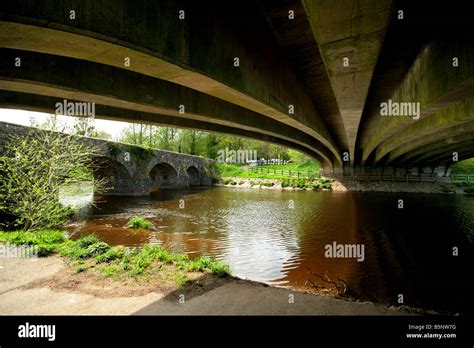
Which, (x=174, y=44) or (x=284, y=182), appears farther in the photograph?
(x=284, y=182)

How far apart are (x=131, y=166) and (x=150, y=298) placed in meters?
22.8

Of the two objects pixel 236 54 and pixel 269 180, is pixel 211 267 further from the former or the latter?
pixel 269 180

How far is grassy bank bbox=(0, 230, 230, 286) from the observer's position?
6266 millimetres

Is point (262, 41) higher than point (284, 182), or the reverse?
point (262, 41)

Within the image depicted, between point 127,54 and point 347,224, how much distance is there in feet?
45.1

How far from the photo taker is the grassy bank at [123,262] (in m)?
6.27

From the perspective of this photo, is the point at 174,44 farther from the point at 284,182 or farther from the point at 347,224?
the point at 284,182

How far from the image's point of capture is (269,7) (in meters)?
4.64

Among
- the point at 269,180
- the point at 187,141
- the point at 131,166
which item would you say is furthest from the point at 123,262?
the point at 187,141

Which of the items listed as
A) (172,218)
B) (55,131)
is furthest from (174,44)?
(172,218)

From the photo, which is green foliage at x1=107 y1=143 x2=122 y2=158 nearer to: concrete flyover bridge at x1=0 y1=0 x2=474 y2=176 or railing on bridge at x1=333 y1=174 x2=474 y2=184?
concrete flyover bridge at x1=0 y1=0 x2=474 y2=176

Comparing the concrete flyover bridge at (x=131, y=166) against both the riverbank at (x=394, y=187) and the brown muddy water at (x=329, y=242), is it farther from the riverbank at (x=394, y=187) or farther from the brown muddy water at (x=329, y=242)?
the riverbank at (x=394, y=187)

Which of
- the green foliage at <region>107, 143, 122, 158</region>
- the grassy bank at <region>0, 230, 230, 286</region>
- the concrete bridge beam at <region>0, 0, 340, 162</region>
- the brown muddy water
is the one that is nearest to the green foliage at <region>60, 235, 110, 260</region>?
the grassy bank at <region>0, 230, 230, 286</region>

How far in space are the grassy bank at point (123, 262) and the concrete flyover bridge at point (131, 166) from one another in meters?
6.77
